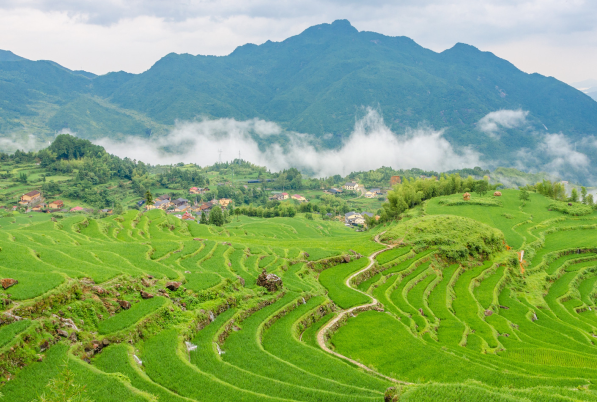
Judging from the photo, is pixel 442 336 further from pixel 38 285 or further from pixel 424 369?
pixel 38 285

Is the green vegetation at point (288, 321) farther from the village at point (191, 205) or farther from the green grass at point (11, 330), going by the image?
the village at point (191, 205)

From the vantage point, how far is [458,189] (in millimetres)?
94000

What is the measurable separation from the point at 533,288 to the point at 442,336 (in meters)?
24.1

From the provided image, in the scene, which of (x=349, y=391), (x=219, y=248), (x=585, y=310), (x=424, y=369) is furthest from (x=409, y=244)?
(x=349, y=391)

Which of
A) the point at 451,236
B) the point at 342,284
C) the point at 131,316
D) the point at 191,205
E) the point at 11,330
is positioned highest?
the point at 451,236

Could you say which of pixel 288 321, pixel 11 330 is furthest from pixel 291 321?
pixel 11 330

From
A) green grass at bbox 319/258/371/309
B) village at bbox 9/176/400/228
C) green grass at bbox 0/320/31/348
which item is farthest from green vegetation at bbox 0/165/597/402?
village at bbox 9/176/400/228

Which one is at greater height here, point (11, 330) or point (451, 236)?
point (451, 236)

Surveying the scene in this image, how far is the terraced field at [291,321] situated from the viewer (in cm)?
1528

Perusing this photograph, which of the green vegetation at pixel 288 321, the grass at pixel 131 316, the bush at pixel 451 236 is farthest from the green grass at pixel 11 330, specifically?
the bush at pixel 451 236

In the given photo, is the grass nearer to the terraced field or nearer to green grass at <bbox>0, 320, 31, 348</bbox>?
the terraced field

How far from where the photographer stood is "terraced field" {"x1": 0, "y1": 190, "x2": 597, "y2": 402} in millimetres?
15281

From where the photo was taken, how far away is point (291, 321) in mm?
24844

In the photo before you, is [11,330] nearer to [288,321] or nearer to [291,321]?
[288,321]
